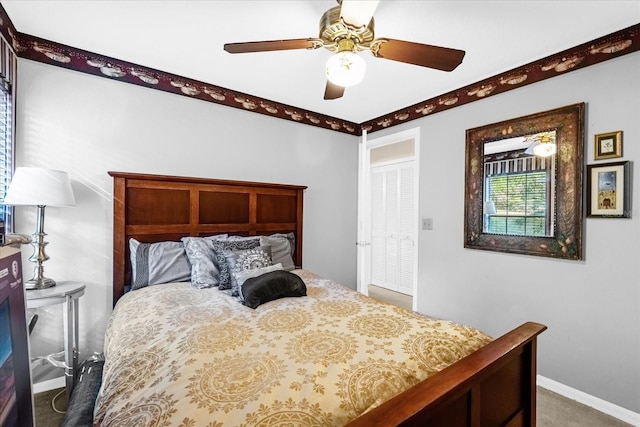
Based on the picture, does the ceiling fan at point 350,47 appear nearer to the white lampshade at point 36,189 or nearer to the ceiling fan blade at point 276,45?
the ceiling fan blade at point 276,45

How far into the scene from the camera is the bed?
849mm

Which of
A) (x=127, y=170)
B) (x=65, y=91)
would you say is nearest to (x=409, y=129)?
(x=127, y=170)

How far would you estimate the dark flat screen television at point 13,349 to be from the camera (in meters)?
0.61

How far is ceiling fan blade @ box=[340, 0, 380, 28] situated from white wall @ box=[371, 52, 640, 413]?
→ 71.8 inches

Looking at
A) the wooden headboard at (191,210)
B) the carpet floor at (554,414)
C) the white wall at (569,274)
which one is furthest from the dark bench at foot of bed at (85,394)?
the white wall at (569,274)

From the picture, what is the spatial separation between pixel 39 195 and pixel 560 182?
350 cm

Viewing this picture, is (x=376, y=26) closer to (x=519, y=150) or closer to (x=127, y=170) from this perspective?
(x=519, y=150)

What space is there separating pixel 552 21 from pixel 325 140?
7.43 feet

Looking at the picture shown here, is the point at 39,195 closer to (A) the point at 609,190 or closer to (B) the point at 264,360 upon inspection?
(B) the point at 264,360

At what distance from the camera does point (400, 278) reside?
4656 millimetres

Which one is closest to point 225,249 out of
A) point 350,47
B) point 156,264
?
point 156,264

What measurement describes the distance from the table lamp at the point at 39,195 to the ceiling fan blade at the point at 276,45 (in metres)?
1.40

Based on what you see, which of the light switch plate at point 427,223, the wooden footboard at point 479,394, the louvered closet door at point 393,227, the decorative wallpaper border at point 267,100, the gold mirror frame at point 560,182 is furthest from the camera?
the louvered closet door at point 393,227

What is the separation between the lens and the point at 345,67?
57.5 inches
